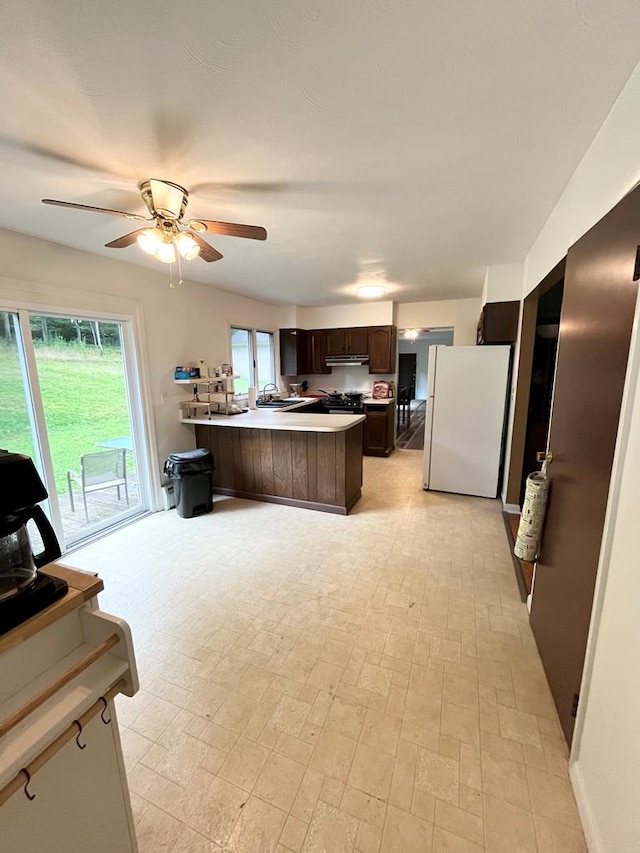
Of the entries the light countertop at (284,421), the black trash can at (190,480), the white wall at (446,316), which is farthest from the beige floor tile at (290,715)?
the white wall at (446,316)

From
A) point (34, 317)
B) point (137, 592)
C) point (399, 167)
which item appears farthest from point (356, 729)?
point (34, 317)

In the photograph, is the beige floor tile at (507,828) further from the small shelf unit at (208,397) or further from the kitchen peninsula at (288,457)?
the small shelf unit at (208,397)

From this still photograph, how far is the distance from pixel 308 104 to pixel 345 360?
15.5ft

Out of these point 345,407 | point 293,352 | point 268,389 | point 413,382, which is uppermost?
point 293,352

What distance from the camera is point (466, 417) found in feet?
12.4

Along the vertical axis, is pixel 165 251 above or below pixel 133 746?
above

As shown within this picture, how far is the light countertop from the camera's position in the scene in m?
3.39

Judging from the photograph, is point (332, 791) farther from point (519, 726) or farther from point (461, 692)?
point (519, 726)

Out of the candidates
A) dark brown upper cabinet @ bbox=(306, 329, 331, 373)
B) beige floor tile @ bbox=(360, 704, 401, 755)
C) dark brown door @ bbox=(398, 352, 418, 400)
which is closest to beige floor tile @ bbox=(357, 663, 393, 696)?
beige floor tile @ bbox=(360, 704, 401, 755)

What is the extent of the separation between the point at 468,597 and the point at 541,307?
3.30 m

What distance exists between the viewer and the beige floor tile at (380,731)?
140 centimetres

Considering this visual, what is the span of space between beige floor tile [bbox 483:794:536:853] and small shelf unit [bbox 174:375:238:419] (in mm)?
3715

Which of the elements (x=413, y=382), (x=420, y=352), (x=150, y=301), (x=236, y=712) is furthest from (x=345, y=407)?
(x=420, y=352)

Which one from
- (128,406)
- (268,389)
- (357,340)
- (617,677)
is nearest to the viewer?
(617,677)
